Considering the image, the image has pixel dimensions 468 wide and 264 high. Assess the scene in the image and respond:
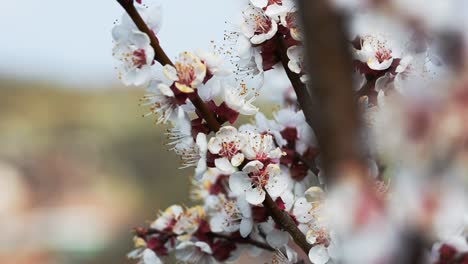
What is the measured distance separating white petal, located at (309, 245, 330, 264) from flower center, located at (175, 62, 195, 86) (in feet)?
0.50

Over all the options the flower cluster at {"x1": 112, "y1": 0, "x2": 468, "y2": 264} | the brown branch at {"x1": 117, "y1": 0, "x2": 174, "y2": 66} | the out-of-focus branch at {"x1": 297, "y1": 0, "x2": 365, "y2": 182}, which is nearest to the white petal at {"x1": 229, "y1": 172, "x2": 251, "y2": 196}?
the flower cluster at {"x1": 112, "y1": 0, "x2": 468, "y2": 264}

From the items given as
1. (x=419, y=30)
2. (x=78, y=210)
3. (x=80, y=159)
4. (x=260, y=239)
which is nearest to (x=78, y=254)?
(x=78, y=210)

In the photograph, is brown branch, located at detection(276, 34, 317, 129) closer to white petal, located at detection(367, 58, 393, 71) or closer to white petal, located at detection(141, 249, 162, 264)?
white petal, located at detection(367, 58, 393, 71)

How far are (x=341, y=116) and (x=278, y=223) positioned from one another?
43 cm

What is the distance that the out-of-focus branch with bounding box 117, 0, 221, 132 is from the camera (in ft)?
1.79

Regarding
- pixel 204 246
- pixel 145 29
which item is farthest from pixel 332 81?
pixel 204 246

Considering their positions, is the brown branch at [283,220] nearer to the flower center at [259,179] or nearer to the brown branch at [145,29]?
the flower center at [259,179]

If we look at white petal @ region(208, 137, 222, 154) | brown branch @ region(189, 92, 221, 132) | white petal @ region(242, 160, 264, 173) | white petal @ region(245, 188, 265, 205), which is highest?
brown branch @ region(189, 92, 221, 132)

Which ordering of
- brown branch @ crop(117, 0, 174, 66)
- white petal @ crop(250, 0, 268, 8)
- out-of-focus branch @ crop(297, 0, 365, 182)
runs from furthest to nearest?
white petal @ crop(250, 0, 268, 8) < brown branch @ crop(117, 0, 174, 66) < out-of-focus branch @ crop(297, 0, 365, 182)

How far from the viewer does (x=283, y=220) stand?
0.63m

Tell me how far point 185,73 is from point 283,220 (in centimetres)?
13

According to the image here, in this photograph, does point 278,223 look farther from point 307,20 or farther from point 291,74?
point 307,20

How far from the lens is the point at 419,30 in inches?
10.0

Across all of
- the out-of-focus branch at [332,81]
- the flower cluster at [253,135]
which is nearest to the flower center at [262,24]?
the flower cluster at [253,135]
